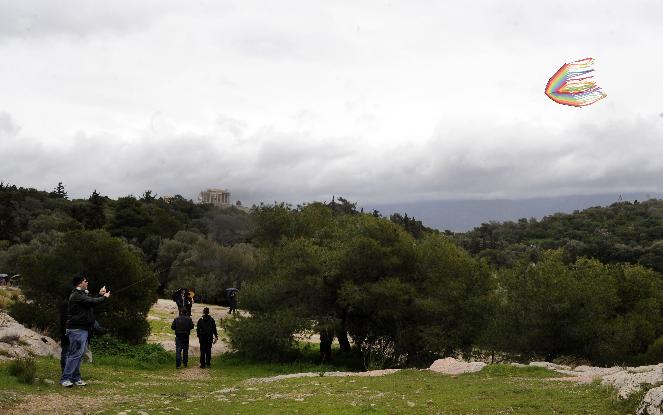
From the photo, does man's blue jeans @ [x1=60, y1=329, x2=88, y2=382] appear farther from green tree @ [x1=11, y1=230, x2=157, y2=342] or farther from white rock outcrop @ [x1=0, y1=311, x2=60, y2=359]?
green tree @ [x1=11, y1=230, x2=157, y2=342]

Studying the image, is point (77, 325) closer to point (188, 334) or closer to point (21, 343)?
point (21, 343)

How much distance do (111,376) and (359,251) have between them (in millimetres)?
14369

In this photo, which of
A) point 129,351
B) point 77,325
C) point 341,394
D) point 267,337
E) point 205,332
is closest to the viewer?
point 77,325

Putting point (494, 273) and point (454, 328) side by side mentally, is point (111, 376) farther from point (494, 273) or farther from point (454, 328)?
point (494, 273)

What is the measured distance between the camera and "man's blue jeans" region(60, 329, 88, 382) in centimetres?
1457

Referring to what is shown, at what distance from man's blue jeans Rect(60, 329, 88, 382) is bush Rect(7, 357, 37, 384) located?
2.53 feet

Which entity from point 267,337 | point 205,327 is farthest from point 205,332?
point 267,337

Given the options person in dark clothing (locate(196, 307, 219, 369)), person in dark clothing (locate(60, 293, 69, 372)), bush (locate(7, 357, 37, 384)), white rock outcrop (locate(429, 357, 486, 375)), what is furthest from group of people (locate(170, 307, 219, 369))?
white rock outcrop (locate(429, 357, 486, 375))

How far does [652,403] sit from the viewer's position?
10.8 meters

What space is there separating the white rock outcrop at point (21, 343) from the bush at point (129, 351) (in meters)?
2.52

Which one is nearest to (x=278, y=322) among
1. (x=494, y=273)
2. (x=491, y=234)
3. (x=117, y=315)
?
(x=117, y=315)

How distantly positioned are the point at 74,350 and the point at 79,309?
1005 mm

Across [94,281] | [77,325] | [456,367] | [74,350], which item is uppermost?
[94,281]

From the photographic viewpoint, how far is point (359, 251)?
97.2ft
